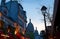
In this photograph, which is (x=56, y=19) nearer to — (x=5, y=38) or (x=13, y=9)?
(x=5, y=38)

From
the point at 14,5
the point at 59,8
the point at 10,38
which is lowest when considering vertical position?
the point at 10,38

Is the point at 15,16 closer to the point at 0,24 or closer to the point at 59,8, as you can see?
the point at 0,24

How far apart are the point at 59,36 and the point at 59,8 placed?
5.36 ft

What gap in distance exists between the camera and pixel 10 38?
3956cm

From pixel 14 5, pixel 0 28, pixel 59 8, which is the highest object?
pixel 14 5

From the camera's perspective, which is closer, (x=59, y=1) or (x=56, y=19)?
(x=59, y=1)

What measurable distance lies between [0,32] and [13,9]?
21.2 meters

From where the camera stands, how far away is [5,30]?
36656 mm

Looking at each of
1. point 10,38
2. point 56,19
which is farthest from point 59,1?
point 10,38

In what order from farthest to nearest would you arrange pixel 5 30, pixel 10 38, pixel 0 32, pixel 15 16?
1. pixel 15 16
2. pixel 10 38
3. pixel 5 30
4. pixel 0 32

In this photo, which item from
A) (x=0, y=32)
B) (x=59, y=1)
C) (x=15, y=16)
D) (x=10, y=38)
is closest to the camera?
(x=59, y=1)

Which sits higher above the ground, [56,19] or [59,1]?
[59,1]

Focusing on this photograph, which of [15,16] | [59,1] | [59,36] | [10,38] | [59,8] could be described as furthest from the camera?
[15,16]

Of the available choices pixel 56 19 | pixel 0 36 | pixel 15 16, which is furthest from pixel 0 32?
pixel 56 19
